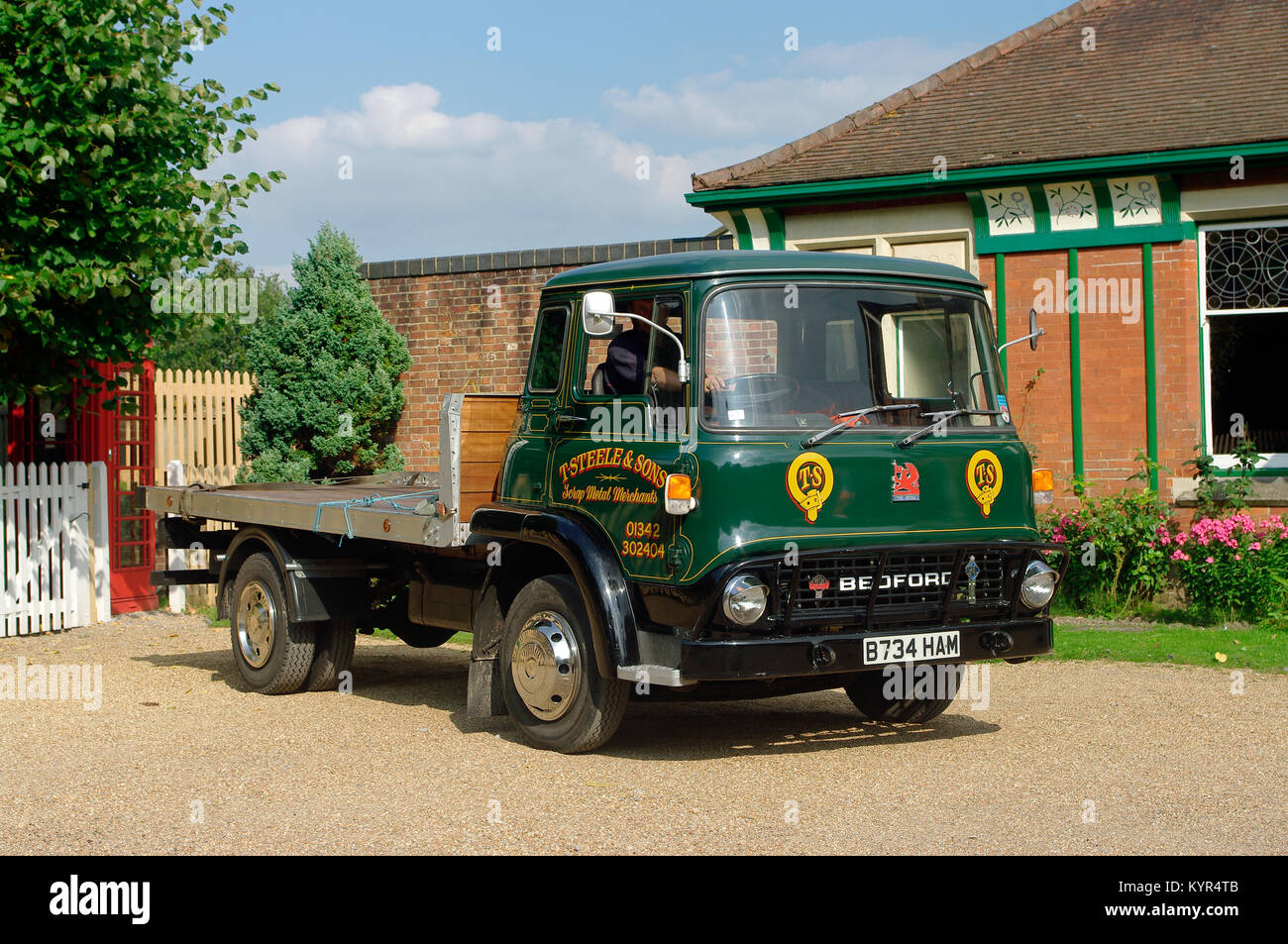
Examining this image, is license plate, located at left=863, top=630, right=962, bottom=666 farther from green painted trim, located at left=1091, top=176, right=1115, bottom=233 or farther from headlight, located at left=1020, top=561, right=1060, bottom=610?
green painted trim, located at left=1091, top=176, right=1115, bottom=233

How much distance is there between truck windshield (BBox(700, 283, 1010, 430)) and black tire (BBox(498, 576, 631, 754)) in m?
1.29

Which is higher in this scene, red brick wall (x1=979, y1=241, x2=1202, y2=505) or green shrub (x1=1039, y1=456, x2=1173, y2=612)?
red brick wall (x1=979, y1=241, x2=1202, y2=505)

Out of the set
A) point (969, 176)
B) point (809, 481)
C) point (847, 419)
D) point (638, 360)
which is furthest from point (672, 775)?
point (969, 176)

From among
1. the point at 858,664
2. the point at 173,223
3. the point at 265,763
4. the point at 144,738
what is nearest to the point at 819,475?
the point at 858,664

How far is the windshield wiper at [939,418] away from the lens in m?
6.93

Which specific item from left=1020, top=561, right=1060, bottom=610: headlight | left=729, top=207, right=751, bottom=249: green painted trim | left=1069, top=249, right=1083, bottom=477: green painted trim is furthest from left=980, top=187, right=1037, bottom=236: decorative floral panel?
left=1020, top=561, right=1060, bottom=610: headlight

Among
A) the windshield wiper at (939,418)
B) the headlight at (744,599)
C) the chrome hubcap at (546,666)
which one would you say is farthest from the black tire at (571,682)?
the windshield wiper at (939,418)

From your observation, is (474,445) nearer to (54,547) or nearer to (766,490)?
(766,490)

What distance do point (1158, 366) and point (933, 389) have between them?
6644 millimetres

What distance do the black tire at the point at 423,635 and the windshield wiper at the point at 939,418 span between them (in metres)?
4.09

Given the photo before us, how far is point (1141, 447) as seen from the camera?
13094 mm

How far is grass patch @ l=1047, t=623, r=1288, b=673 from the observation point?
10.2m

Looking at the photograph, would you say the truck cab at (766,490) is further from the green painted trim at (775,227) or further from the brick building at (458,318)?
the brick building at (458,318)

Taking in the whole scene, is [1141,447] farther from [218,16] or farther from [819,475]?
[218,16]
